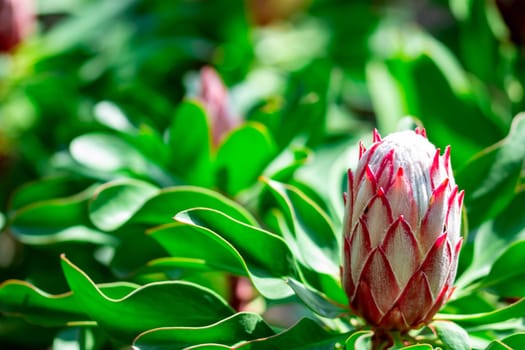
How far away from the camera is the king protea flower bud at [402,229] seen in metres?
0.88

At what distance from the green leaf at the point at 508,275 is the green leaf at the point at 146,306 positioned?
0.32 m

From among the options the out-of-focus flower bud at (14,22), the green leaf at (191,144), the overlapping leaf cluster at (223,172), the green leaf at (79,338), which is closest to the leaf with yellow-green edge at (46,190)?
the overlapping leaf cluster at (223,172)

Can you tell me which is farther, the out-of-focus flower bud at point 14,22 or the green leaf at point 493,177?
the out-of-focus flower bud at point 14,22

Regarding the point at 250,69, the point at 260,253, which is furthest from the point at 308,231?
the point at 250,69

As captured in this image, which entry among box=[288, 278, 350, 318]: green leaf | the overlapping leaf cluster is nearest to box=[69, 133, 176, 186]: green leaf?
the overlapping leaf cluster

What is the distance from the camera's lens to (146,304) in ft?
3.00

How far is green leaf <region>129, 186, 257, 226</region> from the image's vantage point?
1.01 metres

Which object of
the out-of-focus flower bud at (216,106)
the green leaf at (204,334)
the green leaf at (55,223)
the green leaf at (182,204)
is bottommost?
the green leaf at (204,334)

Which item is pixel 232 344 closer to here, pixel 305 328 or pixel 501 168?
pixel 305 328

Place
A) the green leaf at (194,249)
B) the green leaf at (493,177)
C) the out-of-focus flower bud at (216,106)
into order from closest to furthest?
the green leaf at (194,249) → the green leaf at (493,177) → the out-of-focus flower bud at (216,106)

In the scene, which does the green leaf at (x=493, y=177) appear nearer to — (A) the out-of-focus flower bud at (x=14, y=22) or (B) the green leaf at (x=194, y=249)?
(B) the green leaf at (x=194, y=249)

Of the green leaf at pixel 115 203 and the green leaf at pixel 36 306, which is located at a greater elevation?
the green leaf at pixel 115 203

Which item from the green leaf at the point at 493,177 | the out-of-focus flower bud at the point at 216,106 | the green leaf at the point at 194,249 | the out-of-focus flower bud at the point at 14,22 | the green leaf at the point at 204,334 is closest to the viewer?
the green leaf at the point at 204,334

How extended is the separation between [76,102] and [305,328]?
30.0 inches
